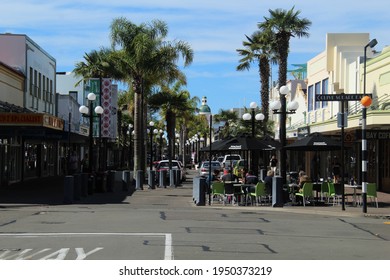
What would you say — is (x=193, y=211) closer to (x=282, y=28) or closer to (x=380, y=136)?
(x=380, y=136)

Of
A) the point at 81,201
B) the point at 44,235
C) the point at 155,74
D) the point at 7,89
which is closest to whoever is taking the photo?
the point at 44,235

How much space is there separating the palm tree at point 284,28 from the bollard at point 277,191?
1738 centimetres

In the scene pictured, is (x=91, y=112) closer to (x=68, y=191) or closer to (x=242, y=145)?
(x=68, y=191)

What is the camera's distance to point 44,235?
12.0 metres

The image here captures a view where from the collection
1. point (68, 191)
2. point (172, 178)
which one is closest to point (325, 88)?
point (172, 178)

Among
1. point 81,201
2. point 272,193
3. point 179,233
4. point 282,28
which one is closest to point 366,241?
point 179,233

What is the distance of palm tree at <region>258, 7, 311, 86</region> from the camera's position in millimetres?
35062

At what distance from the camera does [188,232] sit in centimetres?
1263

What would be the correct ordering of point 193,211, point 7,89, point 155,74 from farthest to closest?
point 155,74 < point 7,89 < point 193,211

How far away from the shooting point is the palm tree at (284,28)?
115 feet

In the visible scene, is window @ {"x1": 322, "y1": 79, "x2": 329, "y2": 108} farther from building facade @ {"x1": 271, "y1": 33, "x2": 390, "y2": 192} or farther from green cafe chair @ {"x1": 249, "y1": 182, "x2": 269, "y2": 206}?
green cafe chair @ {"x1": 249, "y1": 182, "x2": 269, "y2": 206}

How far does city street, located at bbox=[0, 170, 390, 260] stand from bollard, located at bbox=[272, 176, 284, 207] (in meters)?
0.34

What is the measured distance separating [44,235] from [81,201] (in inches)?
390

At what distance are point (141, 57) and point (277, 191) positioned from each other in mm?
14790
